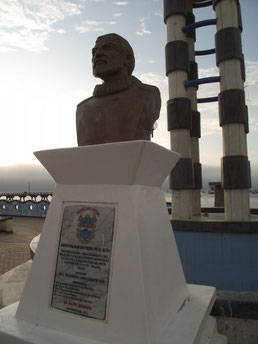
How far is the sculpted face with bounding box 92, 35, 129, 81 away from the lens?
8.68ft

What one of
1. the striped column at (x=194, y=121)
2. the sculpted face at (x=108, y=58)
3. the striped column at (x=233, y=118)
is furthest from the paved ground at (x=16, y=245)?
the striped column at (x=194, y=121)

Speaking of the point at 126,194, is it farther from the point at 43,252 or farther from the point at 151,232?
the point at 43,252

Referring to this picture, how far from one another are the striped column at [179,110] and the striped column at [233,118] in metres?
0.99

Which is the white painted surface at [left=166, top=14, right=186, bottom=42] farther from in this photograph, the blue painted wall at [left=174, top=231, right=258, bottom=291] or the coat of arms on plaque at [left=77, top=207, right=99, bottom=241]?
the coat of arms on plaque at [left=77, top=207, right=99, bottom=241]

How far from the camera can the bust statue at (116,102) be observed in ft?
8.27

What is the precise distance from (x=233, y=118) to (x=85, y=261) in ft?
19.7

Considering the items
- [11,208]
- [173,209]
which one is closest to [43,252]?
[173,209]

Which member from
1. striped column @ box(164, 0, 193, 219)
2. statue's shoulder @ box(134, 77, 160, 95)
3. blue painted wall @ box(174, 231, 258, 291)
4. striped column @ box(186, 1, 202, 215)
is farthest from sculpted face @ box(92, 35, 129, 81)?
striped column @ box(186, 1, 202, 215)

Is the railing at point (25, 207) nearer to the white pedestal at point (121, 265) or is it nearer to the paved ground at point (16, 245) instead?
the paved ground at point (16, 245)

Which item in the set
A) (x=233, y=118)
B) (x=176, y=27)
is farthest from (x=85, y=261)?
(x=176, y=27)

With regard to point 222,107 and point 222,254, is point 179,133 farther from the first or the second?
point 222,254

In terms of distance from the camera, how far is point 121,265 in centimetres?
186

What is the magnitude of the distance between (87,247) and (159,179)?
2.93ft

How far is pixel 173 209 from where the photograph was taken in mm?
7582
